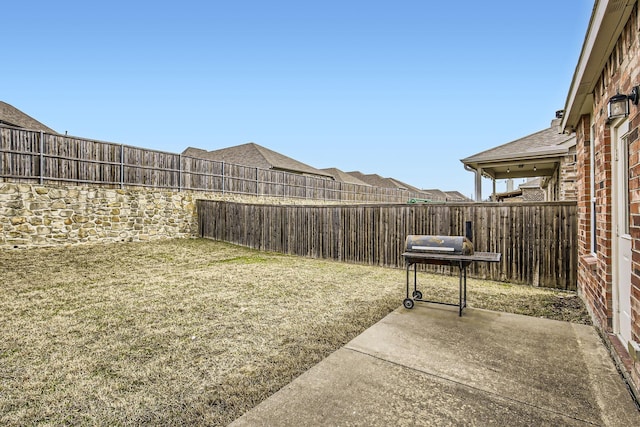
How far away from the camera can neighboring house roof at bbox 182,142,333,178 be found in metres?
26.4

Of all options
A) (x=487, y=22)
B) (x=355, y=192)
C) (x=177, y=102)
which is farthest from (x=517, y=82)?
(x=177, y=102)

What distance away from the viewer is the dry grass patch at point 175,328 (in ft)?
6.84

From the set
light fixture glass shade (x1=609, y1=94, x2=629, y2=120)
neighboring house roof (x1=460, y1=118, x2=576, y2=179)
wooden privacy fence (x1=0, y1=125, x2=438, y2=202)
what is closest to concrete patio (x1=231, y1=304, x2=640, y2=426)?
light fixture glass shade (x1=609, y1=94, x2=629, y2=120)

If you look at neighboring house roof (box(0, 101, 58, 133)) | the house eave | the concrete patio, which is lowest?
the concrete patio

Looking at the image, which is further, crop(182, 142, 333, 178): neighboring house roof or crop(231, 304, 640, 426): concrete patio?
crop(182, 142, 333, 178): neighboring house roof

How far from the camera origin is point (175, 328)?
3.47 m

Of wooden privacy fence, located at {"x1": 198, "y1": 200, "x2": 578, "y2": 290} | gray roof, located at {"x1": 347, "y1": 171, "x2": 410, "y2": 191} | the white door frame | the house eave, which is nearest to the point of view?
the house eave

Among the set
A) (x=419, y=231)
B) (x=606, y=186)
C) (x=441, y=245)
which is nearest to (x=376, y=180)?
(x=419, y=231)

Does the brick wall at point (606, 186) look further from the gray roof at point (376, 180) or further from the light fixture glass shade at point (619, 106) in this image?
the gray roof at point (376, 180)

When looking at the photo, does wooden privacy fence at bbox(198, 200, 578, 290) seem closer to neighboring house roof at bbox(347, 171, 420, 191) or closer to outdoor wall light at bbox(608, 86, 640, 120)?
outdoor wall light at bbox(608, 86, 640, 120)

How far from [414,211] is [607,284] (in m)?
4.31

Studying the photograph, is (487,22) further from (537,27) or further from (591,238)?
(591,238)

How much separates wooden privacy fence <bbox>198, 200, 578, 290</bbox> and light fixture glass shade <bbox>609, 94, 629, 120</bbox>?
372 cm

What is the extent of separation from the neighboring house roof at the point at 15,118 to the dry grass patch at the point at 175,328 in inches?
461
